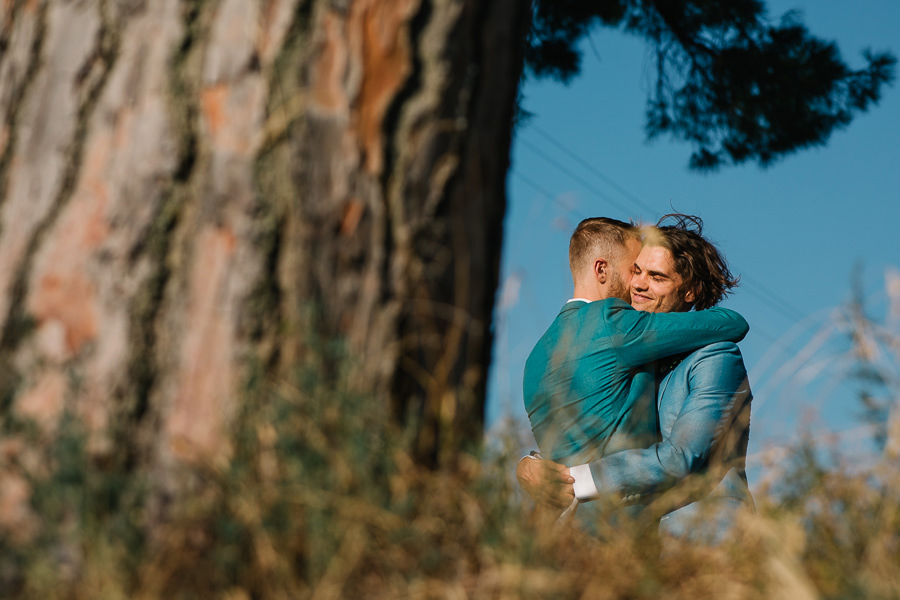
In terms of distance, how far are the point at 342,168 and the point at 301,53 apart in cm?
20

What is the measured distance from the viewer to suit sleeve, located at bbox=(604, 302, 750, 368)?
2.91 m

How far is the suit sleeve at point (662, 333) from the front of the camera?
114 inches

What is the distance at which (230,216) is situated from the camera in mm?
1167

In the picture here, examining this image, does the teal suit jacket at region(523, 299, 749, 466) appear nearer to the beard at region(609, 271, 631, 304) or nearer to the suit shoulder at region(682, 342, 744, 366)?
the suit shoulder at region(682, 342, 744, 366)

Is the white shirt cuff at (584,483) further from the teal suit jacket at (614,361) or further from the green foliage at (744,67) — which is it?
the green foliage at (744,67)

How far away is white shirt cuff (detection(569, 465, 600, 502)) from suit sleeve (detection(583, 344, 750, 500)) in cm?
2

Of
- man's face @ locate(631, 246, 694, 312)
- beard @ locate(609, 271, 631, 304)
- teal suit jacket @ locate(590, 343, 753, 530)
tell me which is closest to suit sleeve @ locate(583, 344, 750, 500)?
teal suit jacket @ locate(590, 343, 753, 530)

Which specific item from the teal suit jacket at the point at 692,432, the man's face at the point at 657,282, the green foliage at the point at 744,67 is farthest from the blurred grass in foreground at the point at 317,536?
the green foliage at the point at 744,67

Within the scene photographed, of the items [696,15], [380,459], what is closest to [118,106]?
[380,459]

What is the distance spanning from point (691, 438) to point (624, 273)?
100 cm

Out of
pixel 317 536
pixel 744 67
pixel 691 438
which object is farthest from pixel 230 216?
pixel 744 67

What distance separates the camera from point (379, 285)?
1205mm

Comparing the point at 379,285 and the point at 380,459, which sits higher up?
the point at 379,285

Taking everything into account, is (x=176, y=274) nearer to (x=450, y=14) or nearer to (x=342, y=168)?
(x=342, y=168)
